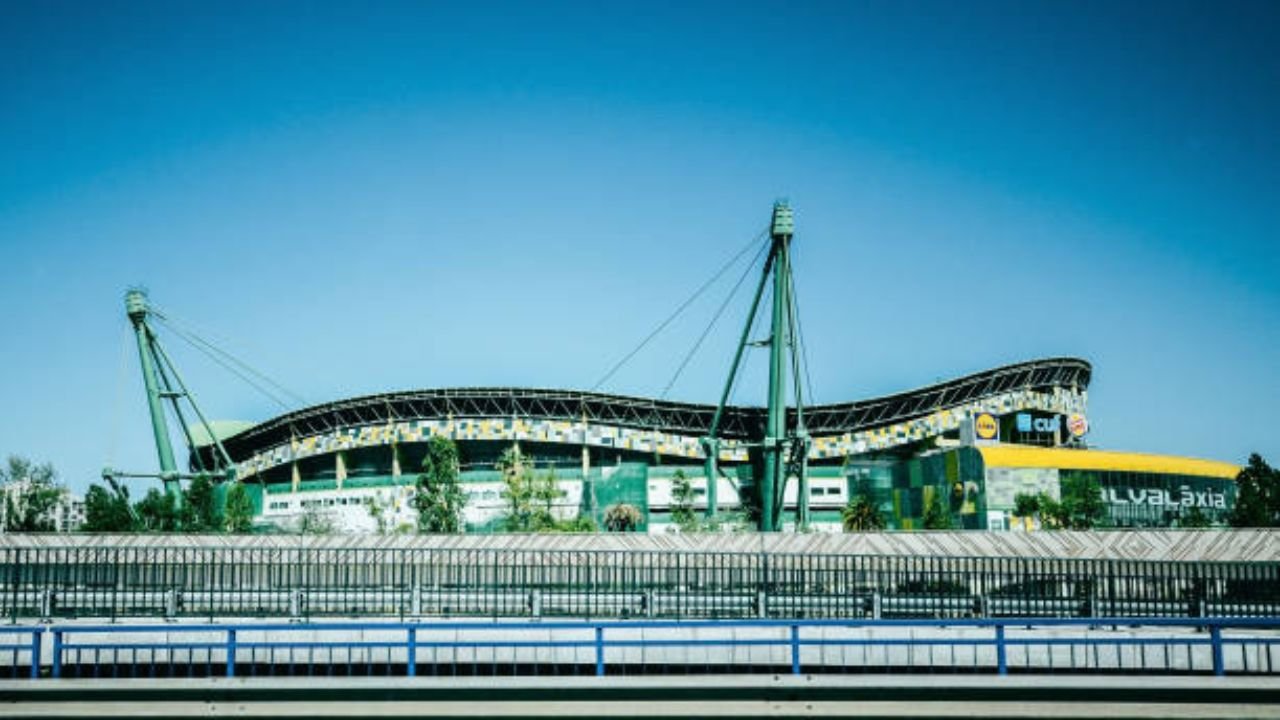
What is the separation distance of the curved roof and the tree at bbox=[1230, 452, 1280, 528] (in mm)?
50004

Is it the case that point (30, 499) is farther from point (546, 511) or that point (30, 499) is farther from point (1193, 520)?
point (1193, 520)

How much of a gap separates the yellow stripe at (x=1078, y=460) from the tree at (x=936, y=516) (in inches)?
230

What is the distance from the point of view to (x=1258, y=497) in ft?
243

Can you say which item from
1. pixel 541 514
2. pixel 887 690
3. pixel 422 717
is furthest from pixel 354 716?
pixel 541 514

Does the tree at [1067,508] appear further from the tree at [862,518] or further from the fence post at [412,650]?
the fence post at [412,650]

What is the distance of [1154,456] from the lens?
99562mm

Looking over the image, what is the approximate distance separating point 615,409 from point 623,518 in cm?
2754

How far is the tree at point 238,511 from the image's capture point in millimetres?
88625

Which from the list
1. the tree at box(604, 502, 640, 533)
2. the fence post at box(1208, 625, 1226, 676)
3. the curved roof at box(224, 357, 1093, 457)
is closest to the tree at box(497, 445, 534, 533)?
the tree at box(604, 502, 640, 533)

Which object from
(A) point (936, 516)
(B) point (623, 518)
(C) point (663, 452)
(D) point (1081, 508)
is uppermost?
(C) point (663, 452)

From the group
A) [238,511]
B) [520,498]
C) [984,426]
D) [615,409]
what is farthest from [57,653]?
[615,409]

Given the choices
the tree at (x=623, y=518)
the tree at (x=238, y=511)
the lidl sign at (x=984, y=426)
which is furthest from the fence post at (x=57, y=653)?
the lidl sign at (x=984, y=426)

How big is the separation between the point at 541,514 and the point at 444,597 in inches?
2152

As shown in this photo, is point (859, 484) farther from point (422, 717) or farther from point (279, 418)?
point (422, 717)
